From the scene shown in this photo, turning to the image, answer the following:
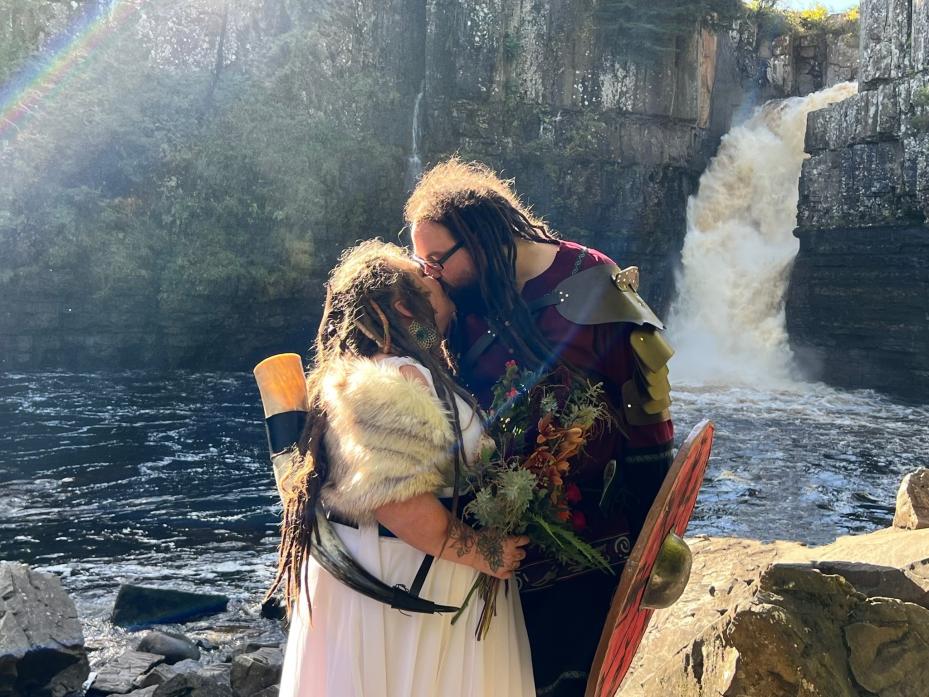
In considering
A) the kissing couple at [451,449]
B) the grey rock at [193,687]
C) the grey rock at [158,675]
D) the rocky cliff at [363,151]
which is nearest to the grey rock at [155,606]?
the grey rock at [158,675]

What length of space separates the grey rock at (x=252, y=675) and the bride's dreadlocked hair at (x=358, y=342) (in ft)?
9.73

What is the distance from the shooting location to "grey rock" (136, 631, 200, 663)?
17.6 feet

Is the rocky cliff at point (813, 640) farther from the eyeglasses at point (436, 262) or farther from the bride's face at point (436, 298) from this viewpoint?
the eyeglasses at point (436, 262)

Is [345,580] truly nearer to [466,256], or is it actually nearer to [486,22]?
[466,256]

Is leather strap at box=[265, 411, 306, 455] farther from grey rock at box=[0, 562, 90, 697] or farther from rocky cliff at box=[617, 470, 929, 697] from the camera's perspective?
grey rock at box=[0, 562, 90, 697]

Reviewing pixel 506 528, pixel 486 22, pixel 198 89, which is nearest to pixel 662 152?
pixel 486 22

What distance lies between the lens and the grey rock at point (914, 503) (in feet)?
18.3

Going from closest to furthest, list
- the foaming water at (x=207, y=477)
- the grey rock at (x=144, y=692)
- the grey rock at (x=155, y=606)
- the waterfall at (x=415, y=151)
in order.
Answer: the grey rock at (x=144, y=692) → the grey rock at (x=155, y=606) → the foaming water at (x=207, y=477) → the waterfall at (x=415, y=151)

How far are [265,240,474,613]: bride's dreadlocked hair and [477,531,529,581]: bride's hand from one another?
0.12 m

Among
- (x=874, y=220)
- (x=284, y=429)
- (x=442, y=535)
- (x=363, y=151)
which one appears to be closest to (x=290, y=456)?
(x=284, y=429)

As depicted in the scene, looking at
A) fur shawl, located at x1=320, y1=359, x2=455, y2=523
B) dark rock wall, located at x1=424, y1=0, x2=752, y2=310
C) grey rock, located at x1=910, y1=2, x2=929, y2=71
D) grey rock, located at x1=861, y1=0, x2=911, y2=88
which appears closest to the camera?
fur shawl, located at x1=320, y1=359, x2=455, y2=523

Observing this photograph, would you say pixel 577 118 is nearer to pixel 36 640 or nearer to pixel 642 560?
pixel 36 640

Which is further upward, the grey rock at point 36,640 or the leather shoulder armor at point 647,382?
the leather shoulder armor at point 647,382

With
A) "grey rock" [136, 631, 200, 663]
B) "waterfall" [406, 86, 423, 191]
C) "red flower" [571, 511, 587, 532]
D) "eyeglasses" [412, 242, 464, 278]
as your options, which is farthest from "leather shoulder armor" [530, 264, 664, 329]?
"waterfall" [406, 86, 423, 191]
